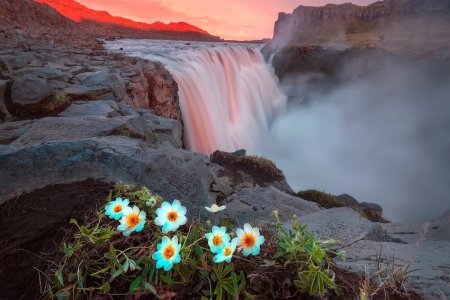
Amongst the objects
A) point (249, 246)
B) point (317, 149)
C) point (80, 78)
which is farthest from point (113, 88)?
point (317, 149)

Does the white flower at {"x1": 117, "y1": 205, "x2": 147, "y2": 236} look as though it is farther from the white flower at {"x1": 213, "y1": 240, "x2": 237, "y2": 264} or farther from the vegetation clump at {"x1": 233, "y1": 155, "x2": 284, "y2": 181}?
the vegetation clump at {"x1": 233, "y1": 155, "x2": 284, "y2": 181}

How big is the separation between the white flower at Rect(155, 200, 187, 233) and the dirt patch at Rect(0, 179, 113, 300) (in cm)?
56

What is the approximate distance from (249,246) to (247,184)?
6.43m

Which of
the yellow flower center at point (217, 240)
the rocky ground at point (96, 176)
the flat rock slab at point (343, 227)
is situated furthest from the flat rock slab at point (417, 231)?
the yellow flower center at point (217, 240)

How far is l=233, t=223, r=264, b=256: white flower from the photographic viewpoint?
124 cm

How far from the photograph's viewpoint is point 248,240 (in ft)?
4.18

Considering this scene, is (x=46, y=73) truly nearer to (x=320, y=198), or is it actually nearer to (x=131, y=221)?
(x=131, y=221)

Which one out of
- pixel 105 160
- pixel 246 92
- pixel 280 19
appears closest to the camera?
pixel 105 160

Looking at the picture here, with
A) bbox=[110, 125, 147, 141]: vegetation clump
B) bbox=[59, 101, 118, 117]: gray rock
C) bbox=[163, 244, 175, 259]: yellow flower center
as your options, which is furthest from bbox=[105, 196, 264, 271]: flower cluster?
bbox=[59, 101, 118, 117]: gray rock

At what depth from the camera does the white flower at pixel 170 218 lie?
135 centimetres

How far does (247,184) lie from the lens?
7.65 m

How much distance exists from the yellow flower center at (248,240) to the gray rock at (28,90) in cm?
533

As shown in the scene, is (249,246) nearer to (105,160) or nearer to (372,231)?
(105,160)

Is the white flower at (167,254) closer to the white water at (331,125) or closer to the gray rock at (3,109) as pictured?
the gray rock at (3,109)
